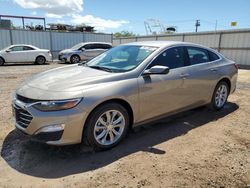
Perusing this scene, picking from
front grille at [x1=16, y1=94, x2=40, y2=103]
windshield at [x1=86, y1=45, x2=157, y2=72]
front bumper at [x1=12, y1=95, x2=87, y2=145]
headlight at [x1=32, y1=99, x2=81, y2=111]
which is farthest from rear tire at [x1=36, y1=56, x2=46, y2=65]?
headlight at [x1=32, y1=99, x2=81, y2=111]

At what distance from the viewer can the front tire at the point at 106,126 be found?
11.2 ft

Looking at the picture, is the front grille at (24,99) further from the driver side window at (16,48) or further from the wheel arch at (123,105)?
the driver side window at (16,48)

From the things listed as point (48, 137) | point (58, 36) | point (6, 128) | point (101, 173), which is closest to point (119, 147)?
point (101, 173)

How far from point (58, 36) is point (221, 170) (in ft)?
69.4

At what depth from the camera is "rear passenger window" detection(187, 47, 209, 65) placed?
4.86 m

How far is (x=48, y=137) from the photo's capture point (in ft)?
10.5

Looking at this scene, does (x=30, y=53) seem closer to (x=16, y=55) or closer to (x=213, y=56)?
A: (x=16, y=55)

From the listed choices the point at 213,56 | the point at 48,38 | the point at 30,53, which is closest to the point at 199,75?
the point at 213,56

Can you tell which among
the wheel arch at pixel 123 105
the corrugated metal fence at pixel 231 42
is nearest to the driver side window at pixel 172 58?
the wheel arch at pixel 123 105

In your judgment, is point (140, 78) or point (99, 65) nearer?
point (140, 78)

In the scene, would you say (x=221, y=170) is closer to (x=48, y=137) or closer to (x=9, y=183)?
(x=48, y=137)

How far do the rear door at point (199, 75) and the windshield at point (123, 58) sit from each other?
0.92 meters

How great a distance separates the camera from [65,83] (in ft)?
11.5

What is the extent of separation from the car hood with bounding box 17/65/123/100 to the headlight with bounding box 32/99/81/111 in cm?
7
